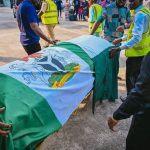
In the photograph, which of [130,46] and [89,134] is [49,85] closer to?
[89,134]

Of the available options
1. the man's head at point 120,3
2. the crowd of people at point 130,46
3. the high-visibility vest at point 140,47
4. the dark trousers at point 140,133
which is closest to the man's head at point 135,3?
the crowd of people at point 130,46

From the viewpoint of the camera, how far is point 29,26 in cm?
479

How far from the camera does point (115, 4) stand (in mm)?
5375

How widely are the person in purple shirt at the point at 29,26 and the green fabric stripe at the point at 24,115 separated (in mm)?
1753

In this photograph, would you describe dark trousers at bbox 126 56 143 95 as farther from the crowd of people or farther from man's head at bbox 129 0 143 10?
man's head at bbox 129 0 143 10

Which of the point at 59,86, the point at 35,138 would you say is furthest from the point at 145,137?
the point at 59,86

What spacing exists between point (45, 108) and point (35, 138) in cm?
38

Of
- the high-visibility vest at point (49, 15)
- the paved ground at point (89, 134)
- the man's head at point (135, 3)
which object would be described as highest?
the man's head at point (135, 3)

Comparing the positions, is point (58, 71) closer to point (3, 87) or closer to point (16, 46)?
point (3, 87)

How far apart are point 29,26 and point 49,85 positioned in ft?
6.02

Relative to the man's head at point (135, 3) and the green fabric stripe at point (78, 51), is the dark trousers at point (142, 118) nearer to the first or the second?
the green fabric stripe at point (78, 51)

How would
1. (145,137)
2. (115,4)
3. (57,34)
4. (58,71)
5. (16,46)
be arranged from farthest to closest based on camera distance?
(57,34), (16,46), (115,4), (58,71), (145,137)

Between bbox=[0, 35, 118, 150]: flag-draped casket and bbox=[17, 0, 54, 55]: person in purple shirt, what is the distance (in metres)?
0.61

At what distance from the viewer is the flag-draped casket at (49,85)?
8.45 ft
